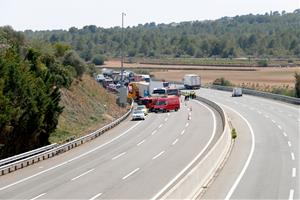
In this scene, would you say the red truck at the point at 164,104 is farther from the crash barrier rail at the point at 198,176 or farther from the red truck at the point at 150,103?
the crash barrier rail at the point at 198,176

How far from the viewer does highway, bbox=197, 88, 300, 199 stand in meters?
29.7

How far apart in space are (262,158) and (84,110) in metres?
30.7

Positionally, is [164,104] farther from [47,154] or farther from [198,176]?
[198,176]

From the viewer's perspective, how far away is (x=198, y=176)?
29078 mm

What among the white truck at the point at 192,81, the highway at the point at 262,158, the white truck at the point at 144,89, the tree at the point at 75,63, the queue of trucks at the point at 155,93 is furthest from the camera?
the white truck at the point at 192,81

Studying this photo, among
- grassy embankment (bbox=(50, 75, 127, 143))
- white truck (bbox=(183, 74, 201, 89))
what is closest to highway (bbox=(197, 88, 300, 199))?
grassy embankment (bbox=(50, 75, 127, 143))

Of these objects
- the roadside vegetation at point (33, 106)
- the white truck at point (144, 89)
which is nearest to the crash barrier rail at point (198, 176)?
the roadside vegetation at point (33, 106)

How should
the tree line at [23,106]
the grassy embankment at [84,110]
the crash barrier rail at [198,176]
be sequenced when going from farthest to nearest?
the grassy embankment at [84,110] < the tree line at [23,106] < the crash barrier rail at [198,176]

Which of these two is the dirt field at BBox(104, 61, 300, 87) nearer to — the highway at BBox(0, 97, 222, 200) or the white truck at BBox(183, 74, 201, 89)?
the white truck at BBox(183, 74, 201, 89)

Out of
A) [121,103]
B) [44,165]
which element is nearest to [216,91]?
[121,103]

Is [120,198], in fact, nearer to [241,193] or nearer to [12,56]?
[241,193]

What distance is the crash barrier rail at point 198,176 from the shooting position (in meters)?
23.5

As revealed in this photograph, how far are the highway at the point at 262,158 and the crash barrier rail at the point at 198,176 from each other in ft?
1.58

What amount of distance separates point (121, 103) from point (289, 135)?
111 ft
